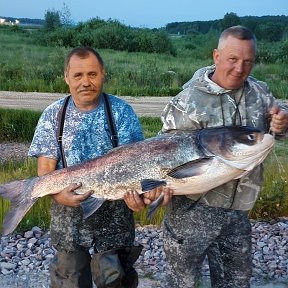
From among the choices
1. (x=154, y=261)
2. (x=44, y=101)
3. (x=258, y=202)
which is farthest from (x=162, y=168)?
(x=44, y=101)

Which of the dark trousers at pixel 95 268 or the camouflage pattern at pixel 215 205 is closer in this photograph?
the camouflage pattern at pixel 215 205

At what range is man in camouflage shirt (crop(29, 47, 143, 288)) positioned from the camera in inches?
133

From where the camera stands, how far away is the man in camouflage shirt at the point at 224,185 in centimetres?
317

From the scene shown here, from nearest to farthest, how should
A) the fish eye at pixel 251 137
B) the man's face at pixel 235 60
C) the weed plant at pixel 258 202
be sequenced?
the fish eye at pixel 251 137, the man's face at pixel 235 60, the weed plant at pixel 258 202

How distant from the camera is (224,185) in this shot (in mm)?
3312

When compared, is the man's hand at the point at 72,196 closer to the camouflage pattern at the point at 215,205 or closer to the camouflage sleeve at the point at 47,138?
the camouflage sleeve at the point at 47,138

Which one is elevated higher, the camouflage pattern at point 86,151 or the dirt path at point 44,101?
the camouflage pattern at point 86,151

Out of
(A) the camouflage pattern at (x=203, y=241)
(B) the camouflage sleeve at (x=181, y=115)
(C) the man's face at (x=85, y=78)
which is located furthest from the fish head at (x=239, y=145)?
(C) the man's face at (x=85, y=78)

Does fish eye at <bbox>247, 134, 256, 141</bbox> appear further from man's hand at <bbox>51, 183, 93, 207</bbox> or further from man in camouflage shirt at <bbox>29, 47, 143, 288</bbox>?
man's hand at <bbox>51, 183, 93, 207</bbox>

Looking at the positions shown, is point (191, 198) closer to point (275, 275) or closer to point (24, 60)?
point (275, 275)

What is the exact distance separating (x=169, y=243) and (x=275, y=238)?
253 centimetres

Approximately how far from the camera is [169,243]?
11.3 ft

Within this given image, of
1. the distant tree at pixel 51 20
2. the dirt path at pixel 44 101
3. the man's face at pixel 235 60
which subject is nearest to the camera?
the man's face at pixel 235 60

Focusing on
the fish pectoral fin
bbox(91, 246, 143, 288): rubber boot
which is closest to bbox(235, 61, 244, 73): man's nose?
the fish pectoral fin
